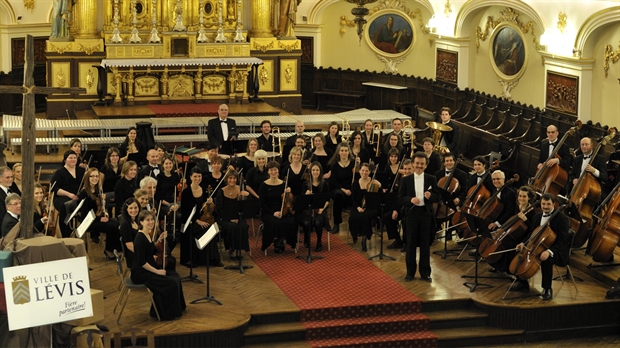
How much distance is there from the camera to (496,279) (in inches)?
472

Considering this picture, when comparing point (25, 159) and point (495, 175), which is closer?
point (25, 159)

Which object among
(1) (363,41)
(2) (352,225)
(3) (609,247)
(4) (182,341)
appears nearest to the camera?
(4) (182,341)

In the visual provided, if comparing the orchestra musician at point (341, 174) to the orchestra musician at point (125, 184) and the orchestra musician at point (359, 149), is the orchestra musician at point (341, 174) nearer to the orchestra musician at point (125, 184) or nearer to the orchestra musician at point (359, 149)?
the orchestra musician at point (359, 149)

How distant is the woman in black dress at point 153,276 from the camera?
10.3m

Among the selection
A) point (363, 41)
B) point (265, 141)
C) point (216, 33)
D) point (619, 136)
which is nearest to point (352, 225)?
point (265, 141)

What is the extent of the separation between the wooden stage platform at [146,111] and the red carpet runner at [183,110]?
0.57 ft

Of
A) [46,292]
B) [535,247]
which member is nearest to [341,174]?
[535,247]

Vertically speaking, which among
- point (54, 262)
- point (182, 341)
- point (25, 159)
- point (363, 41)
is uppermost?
point (363, 41)

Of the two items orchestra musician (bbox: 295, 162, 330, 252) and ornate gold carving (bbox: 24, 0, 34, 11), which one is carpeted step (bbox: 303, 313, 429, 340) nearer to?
orchestra musician (bbox: 295, 162, 330, 252)

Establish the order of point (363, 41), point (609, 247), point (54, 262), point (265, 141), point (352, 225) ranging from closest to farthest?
point (54, 262) < point (609, 247) < point (352, 225) < point (265, 141) < point (363, 41)

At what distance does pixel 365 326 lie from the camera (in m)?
11.0

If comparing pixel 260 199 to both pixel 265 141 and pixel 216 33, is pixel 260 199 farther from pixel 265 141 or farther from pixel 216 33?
pixel 216 33

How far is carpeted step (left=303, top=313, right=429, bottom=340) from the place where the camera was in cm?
1084

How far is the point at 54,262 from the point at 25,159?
108cm
